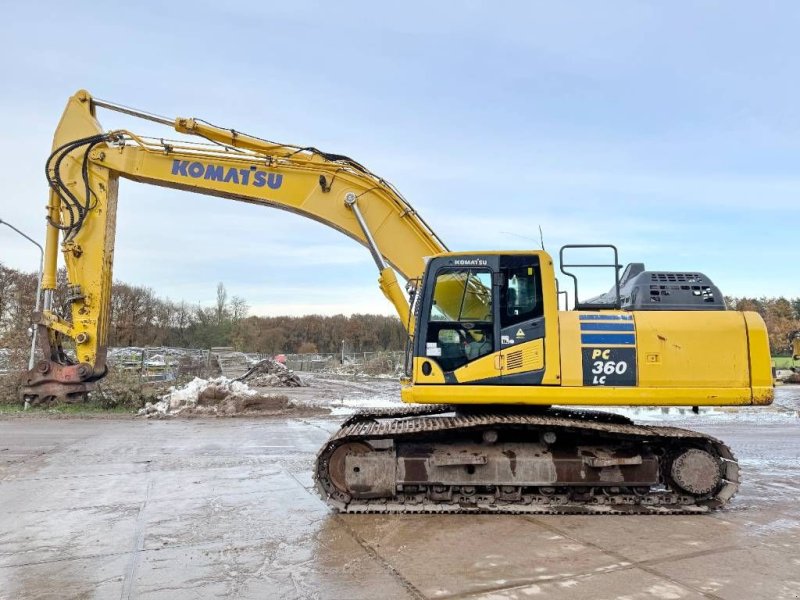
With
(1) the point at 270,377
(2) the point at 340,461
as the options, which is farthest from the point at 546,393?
(1) the point at 270,377

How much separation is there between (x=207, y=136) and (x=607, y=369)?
23.4 ft

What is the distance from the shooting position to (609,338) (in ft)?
21.9

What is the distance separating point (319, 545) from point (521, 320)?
3.08 m

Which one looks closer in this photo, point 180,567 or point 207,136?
point 180,567

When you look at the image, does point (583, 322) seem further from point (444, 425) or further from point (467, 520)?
point (467, 520)

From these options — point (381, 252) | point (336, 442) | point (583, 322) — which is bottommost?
point (336, 442)

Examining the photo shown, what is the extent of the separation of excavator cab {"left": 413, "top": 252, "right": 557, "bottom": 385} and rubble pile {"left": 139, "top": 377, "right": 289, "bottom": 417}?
1085 centimetres

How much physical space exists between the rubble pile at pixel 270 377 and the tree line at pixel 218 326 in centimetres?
1185

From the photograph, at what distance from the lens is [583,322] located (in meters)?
6.71

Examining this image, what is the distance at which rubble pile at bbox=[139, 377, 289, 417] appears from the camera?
16170mm

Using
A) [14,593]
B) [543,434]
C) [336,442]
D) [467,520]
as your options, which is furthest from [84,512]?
[543,434]

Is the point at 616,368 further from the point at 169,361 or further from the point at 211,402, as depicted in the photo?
the point at 169,361

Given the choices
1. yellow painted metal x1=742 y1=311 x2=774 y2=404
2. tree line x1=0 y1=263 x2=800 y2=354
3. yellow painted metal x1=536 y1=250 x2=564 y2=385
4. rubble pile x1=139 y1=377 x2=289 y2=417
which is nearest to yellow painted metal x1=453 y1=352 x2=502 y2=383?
yellow painted metal x1=536 y1=250 x2=564 y2=385

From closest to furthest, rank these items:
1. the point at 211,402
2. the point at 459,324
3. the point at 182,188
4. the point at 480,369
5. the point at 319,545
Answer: the point at 319,545, the point at 480,369, the point at 459,324, the point at 182,188, the point at 211,402
